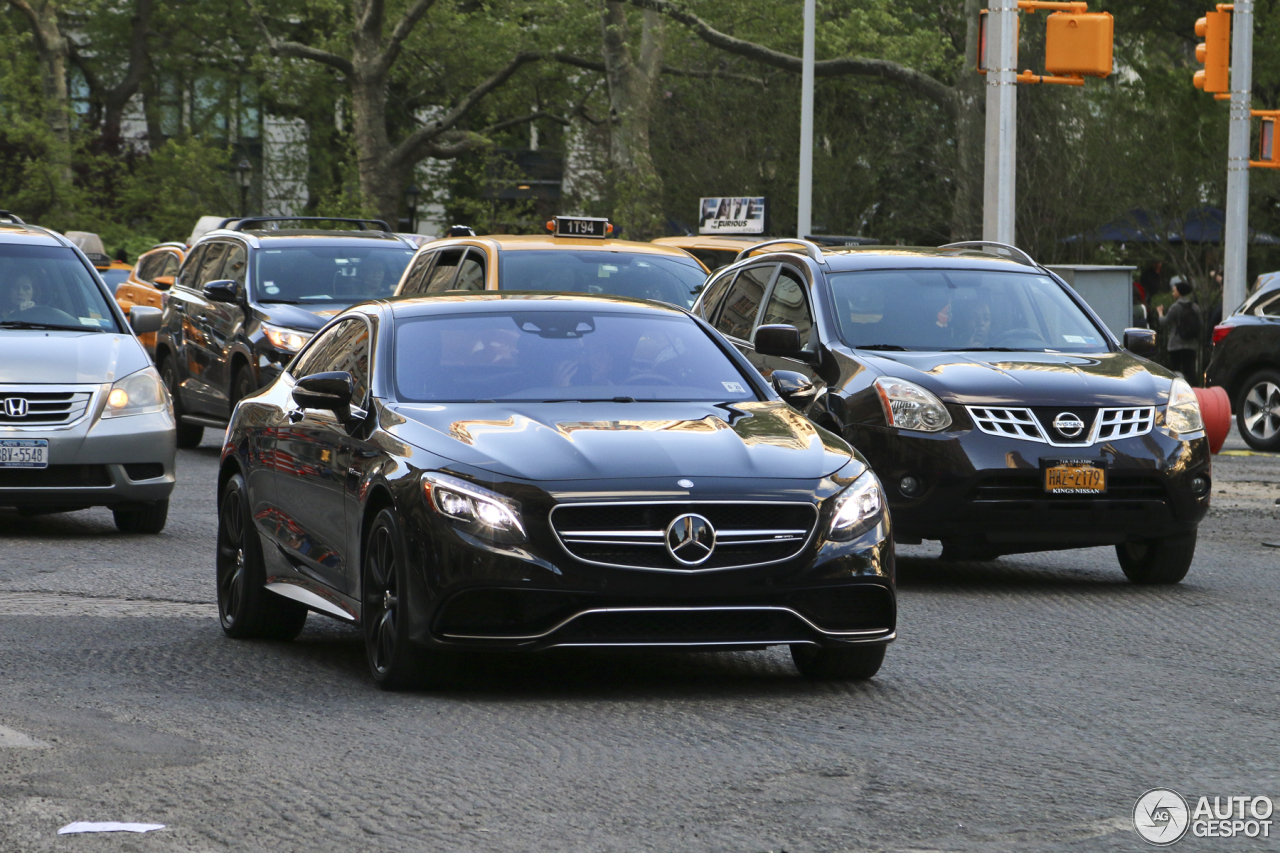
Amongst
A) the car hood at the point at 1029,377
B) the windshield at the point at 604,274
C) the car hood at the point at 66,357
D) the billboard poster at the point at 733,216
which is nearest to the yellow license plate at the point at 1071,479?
the car hood at the point at 1029,377

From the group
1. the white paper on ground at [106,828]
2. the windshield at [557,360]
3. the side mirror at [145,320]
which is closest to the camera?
the white paper on ground at [106,828]

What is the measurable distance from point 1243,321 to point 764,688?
49.0 feet

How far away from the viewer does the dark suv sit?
17.7 m

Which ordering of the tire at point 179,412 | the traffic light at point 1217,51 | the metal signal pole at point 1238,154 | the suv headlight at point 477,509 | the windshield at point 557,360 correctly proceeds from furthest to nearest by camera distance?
the metal signal pole at point 1238,154, the traffic light at point 1217,51, the tire at point 179,412, the windshield at point 557,360, the suv headlight at point 477,509

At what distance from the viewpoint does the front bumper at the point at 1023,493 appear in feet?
34.9

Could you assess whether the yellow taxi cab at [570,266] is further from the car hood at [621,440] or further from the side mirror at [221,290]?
the car hood at [621,440]

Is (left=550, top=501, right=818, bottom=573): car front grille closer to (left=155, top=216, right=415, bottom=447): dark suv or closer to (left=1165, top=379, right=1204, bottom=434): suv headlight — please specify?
(left=1165, top=379, right=1204, bottom=434): suv headlight

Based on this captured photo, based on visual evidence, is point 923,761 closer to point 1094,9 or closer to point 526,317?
point 526,317

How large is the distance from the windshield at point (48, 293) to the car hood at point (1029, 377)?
5.20 m

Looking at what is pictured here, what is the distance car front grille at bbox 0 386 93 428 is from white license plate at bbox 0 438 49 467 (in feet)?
0.35

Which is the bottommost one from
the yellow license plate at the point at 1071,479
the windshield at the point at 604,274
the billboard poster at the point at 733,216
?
the yellow license plate at the point at 1071,479

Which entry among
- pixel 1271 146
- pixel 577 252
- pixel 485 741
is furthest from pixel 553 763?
pixel 1271 146

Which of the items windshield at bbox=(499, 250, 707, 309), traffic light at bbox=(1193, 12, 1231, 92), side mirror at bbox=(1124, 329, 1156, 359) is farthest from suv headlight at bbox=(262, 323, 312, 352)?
traffic light at bbox=(1193, 12, 1231, 92)

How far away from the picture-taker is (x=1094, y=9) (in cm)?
3784
